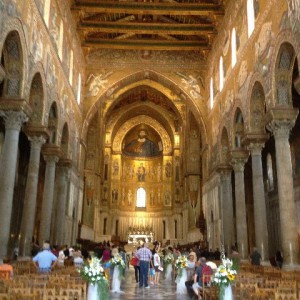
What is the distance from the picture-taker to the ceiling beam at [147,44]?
29.4m

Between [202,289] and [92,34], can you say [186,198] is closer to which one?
[92,34]

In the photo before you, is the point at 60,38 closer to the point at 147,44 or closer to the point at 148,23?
the point at 148,23

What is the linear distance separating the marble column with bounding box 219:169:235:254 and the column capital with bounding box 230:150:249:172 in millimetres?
2818

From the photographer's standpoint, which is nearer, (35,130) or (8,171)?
(8,171)

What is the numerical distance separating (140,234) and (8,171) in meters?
33.8

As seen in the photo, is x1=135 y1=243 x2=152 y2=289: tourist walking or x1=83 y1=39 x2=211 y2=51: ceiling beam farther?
x1=83 y1=39 x2=211 y2=51: ceiling beam

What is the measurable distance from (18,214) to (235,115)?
557 inches

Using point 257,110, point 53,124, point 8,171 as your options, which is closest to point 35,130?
point 53,124

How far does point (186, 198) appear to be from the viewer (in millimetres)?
37562

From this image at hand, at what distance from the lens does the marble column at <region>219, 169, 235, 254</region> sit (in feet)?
75.0

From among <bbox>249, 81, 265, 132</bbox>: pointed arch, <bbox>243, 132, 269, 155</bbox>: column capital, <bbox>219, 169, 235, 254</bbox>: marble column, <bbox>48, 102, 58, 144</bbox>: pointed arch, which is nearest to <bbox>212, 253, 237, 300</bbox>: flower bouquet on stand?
<bbox>243, 132, 269, 155</bbox>: column capital

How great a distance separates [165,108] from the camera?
143ft

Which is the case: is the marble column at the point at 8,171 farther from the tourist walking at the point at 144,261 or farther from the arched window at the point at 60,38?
the arched window at the point at 60,38

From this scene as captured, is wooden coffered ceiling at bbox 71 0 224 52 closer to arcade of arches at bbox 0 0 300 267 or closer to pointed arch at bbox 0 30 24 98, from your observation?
arcade of arches at bbox 0 0 300 267
